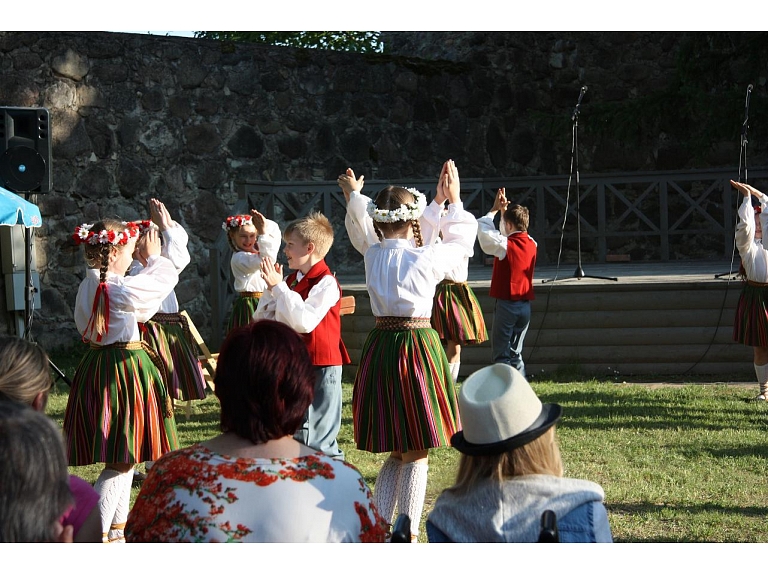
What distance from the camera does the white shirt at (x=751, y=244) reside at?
5.86 m

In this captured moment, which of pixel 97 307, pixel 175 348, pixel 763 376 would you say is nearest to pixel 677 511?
pixel 97 307

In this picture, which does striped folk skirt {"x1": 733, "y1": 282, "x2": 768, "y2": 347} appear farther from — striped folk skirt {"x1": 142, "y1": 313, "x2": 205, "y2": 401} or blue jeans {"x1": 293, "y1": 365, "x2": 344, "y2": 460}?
striped folk skirt {"x1": 142, "y1": 313, "x2": 205, "y2": 401}

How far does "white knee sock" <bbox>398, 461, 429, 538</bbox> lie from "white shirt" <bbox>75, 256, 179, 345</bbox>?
117 centimetres

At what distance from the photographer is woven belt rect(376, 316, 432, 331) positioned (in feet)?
12.1

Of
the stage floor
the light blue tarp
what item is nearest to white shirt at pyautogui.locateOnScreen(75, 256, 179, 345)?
the light blue tarp

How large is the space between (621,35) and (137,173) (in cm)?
638

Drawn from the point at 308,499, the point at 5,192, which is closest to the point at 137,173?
the point at 5,192

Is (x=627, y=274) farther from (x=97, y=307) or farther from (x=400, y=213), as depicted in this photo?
(x=97, y=307)

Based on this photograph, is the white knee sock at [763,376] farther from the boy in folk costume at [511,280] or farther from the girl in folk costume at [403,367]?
the girl in folk costume at [403,367]

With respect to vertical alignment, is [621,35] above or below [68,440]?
above

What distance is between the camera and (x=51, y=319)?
8.79 meters

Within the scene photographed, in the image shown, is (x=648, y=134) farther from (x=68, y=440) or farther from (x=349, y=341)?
(x=68, y=440)

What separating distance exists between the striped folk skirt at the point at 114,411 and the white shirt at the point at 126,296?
0.22 ft

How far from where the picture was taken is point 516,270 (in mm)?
6617
